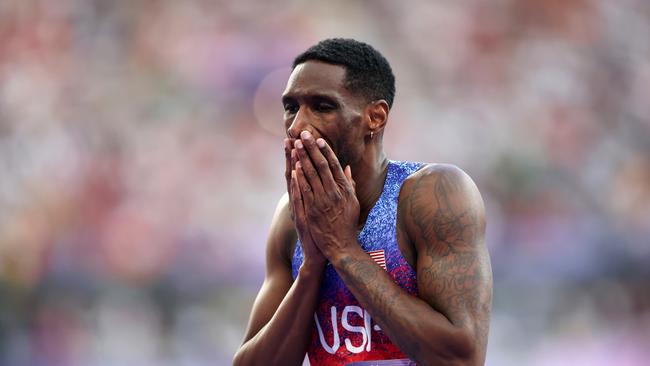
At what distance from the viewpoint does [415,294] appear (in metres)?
2.96

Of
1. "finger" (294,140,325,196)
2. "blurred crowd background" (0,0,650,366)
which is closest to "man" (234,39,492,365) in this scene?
"finger" (294,140,325,196)

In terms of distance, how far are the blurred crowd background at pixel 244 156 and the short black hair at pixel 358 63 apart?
4.92m

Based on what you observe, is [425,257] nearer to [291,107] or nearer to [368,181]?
[368,181]

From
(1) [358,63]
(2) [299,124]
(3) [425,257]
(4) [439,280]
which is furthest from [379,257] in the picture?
(1) [358,63]

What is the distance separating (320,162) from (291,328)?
2.18 feet

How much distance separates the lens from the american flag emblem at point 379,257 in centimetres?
300

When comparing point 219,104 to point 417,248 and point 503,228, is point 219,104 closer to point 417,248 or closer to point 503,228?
point 503,228

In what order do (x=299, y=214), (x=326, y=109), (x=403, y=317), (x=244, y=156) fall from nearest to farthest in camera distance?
(x=403, y=317)
(x=299, y=214)
(x=326, y=109)
(x=244, y=156)

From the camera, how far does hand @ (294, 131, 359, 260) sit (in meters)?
2.87

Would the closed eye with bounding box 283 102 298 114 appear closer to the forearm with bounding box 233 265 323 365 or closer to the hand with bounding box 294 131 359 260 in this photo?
the hand with bounding box 294 131 359 260

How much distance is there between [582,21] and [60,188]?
5757 mm

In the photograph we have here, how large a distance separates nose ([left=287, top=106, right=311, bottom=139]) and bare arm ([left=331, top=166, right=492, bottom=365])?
46cm

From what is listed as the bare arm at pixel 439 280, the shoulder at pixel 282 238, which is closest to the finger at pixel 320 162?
the bare arm at pixel 439 280

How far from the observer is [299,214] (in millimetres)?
2934
